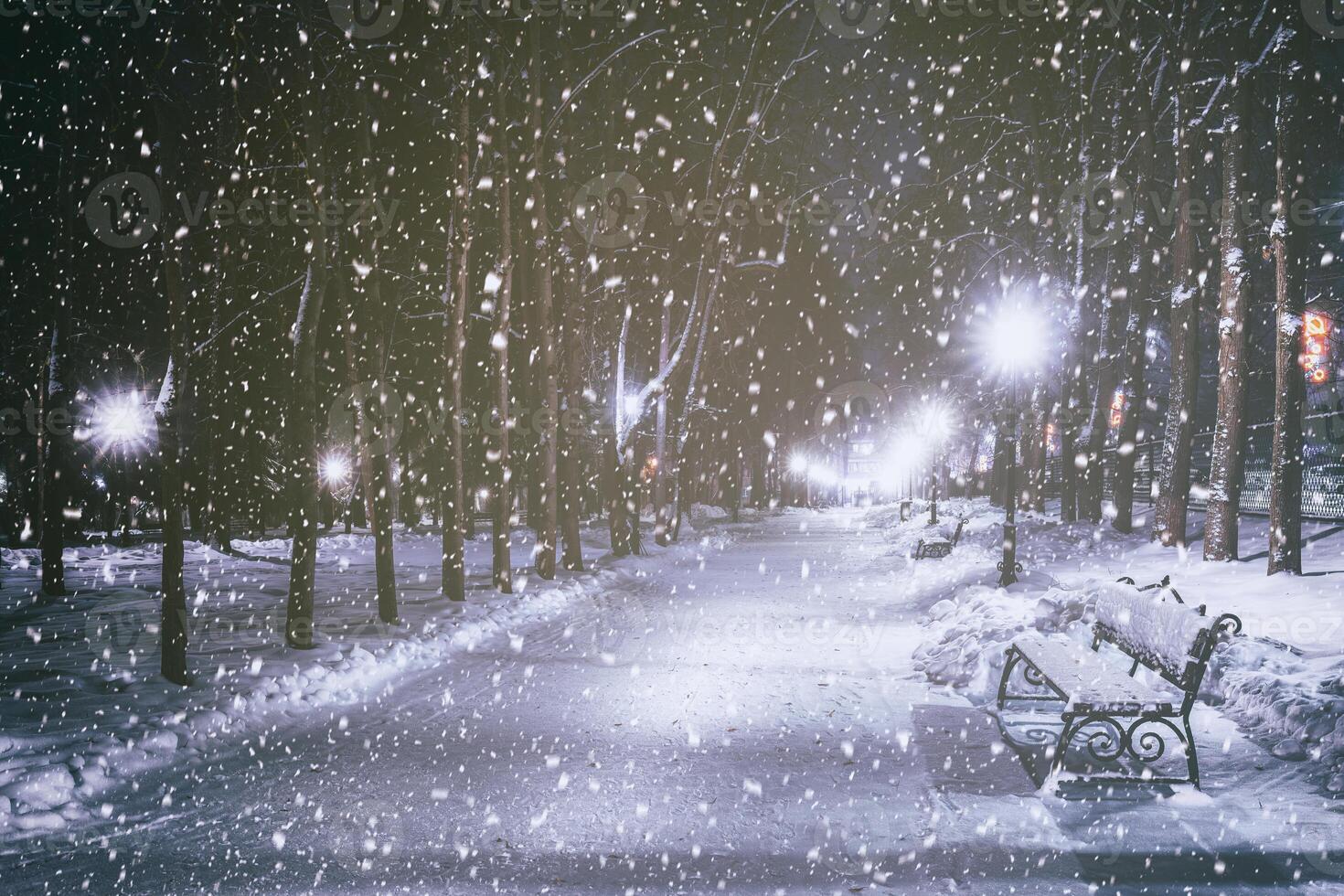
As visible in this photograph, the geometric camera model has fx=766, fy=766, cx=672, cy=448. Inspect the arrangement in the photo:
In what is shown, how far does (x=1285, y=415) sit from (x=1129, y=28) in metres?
12.8

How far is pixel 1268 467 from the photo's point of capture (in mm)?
19047

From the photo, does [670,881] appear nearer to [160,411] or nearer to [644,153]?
[160,411]

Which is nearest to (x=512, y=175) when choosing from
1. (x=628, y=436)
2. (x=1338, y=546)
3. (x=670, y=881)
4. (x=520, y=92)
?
(x=520, y=92)

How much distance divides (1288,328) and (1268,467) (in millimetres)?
11012

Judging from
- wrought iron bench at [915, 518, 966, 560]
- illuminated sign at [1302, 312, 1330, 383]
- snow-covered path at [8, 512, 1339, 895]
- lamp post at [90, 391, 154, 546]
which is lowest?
snow-covered path at [8, 512, 1339, 895]

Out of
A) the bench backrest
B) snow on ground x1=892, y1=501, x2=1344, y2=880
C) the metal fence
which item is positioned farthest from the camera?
the metal fence

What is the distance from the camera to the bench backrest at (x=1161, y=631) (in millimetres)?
5484

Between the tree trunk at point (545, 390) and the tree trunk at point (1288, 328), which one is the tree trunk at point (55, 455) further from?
the tree trunk at point (1288, 328)

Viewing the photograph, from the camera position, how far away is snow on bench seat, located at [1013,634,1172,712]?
17.9 feet

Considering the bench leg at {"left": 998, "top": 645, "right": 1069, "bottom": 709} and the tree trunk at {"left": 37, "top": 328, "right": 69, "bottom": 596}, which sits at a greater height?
the tree trunk at {"left": 37, "top": 328, "right": 69, "bottom": 596}

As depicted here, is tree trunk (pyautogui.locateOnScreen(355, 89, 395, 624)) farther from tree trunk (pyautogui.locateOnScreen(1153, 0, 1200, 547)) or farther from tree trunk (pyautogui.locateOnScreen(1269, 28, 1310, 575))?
tree trunk (pyautogui.locateOnScreen(1153, 0, 1200, 547))

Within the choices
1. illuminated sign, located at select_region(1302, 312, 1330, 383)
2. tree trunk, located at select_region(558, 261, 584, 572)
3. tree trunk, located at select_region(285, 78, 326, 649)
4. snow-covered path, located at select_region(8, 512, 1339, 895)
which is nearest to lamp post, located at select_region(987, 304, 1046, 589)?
snow-covered path, located at select_region(8, 512, 1339, 895)

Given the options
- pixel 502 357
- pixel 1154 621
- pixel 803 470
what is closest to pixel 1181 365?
pixel 1154 621

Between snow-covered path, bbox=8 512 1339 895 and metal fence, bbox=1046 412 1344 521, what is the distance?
380 inches
